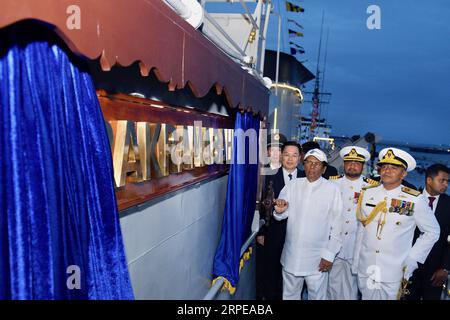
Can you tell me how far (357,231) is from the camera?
13.5 ft

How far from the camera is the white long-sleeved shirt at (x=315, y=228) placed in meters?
4.08

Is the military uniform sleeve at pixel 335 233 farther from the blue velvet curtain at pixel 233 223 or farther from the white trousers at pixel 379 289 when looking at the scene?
the blue velvet curtain at pixel 233 223

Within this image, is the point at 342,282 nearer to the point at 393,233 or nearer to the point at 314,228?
the point at 314,228

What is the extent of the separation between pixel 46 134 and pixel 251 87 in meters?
3.35

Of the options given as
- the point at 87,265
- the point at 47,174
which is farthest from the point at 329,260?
the point at 47,174

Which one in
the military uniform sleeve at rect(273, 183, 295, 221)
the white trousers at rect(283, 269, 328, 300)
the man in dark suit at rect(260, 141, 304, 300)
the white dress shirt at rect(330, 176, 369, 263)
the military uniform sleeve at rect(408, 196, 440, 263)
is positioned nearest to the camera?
the military uniform sleeve at rect(408, 196, 440, 263)

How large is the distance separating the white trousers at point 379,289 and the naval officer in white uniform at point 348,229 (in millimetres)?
777

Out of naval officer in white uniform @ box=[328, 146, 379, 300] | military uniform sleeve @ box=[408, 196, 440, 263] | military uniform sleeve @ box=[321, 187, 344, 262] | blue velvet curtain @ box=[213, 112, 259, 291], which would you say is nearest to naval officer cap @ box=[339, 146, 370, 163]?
naval officer in white uniform @ box=[328, 146, 379, 300]

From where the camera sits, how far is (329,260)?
13.2 ft

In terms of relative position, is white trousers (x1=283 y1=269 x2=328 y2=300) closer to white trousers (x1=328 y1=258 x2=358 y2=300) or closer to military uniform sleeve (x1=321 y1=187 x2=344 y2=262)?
military uniform sleeve (x1=321 y1=187 x2=344 y2=262)

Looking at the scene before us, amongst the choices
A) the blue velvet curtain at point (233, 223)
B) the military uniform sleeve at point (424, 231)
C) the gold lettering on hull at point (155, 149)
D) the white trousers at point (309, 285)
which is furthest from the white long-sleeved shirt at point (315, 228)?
the gold lettering on hull at point (155, 149)

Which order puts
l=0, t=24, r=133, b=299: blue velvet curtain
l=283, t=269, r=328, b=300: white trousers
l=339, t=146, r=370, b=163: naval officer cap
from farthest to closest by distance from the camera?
l=339, t=146, r=370, b=163: naval officer cap
l=283, t=269, r=328, b=300: white trousers
l=0, t=24, r=133, b=299: blue velvet curtain

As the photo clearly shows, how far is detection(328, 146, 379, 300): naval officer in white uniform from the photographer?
4.58 metres

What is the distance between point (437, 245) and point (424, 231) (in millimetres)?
1195
